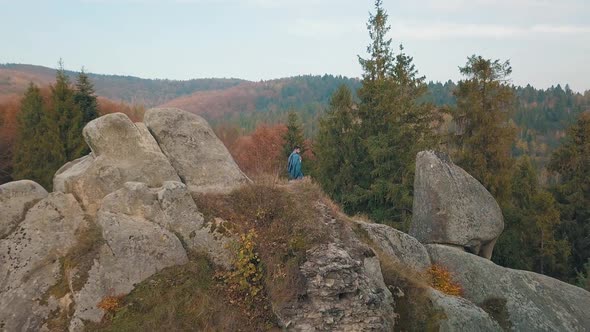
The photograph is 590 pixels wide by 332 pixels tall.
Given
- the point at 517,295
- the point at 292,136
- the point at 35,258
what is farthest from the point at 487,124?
the point at 35,258

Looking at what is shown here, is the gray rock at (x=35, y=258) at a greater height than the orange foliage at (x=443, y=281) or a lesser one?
greater

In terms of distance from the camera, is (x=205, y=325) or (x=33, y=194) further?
(x=33, y=194)

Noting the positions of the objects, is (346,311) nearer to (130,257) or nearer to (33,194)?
(130,257)

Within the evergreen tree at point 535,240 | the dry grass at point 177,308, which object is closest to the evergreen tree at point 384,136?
the evergreen tree at point 535,240

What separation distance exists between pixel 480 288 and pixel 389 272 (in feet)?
19.0

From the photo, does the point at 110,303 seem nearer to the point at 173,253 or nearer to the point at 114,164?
the point at 173,253

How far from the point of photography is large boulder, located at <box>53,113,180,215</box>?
15953 millimetres

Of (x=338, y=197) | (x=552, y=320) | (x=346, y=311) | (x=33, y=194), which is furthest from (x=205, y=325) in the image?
(x=338, y=197)

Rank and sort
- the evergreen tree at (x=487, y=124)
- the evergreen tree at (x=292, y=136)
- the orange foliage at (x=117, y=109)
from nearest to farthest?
the evergreen tree at (x=487, y=124)
the evergreen tree at (x=292, y=136)
the orange foliage at (x=117, y=109)

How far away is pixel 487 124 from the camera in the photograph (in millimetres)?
31297

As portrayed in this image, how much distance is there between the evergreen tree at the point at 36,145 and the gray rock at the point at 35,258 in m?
28.1

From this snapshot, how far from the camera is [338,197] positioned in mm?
35406

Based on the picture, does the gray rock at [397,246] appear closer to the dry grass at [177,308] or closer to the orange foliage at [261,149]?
the dry grass at [177,308]

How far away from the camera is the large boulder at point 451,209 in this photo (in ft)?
70.3
